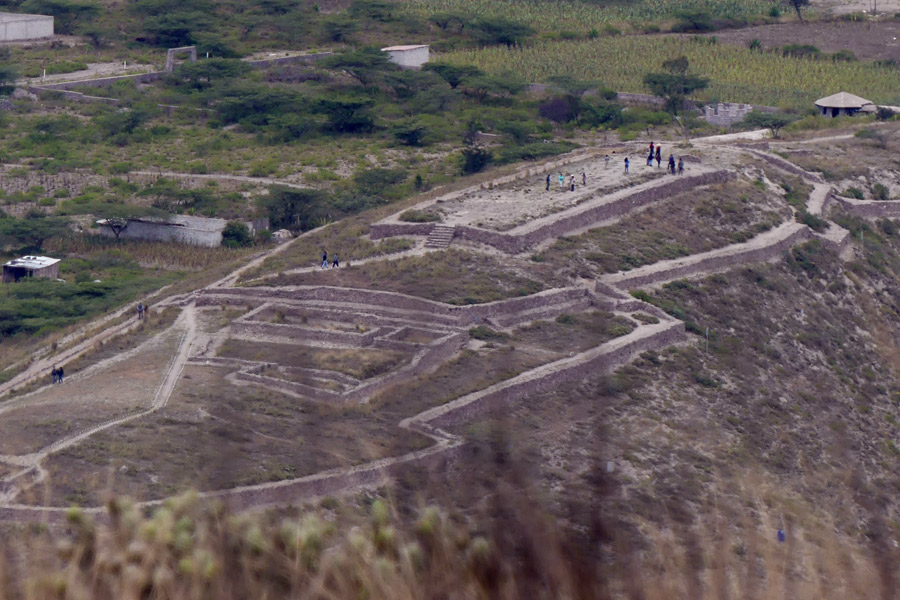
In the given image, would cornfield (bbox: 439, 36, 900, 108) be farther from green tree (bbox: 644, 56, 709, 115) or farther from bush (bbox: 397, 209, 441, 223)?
bush (bbox: 397, 209, 441, 223)

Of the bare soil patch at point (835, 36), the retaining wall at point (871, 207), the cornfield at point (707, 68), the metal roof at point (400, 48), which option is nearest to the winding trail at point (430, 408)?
the retaining wall at point (871, 207)

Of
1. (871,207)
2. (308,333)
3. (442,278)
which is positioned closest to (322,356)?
(308,333)

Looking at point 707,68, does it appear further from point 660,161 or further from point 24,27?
point 24,27

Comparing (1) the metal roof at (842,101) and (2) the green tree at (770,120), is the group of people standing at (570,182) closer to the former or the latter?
(2) the green tree at (770,120)

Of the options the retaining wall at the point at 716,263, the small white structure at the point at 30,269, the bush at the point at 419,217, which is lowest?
the small white structure at the point at 30,269

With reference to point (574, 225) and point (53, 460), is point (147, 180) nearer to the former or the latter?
point (574, 225)

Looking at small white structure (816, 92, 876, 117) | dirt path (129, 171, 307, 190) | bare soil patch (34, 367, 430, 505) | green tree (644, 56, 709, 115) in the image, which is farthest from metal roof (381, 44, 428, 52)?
bare soil patch (34, 367, 430, 505)
